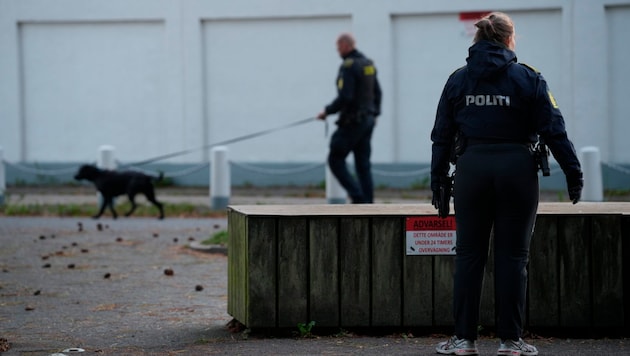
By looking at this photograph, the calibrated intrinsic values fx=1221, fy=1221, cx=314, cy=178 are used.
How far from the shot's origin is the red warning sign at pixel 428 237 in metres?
7.52

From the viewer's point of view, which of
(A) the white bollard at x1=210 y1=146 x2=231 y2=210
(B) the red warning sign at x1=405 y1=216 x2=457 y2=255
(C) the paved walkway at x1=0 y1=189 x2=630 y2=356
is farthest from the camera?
(A) the white bollard at x1=210 y1=146 x2=231 y2=210

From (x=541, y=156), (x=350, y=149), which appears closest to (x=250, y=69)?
(x=350, y=149)

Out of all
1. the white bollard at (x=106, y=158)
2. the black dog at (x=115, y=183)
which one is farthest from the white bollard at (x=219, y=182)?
the white bollard at (x=106, y=158)

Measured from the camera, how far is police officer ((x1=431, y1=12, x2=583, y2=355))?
6484mm

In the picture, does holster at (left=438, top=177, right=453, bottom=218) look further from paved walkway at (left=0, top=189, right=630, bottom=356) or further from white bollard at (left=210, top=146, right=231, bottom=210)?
white bollard at (left=210, top=146, right=231, bottom=210)

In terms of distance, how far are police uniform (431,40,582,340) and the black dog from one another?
11.2m

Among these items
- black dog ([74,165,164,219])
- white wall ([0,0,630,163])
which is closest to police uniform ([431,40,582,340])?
black dog ([74,165,164,219])

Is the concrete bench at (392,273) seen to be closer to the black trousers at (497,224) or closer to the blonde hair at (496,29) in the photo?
the black trousers at (497,224)

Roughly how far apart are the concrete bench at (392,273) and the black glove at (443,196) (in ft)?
2.32

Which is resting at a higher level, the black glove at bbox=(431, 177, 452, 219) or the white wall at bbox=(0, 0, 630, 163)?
the white wall at bbox=(0, 0, 630, 163)

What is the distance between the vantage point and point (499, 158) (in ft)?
21.3

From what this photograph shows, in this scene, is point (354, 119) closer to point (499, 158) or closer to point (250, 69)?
point (499, 158)

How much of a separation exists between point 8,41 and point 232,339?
1797 cm

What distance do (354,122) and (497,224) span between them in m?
8.03
